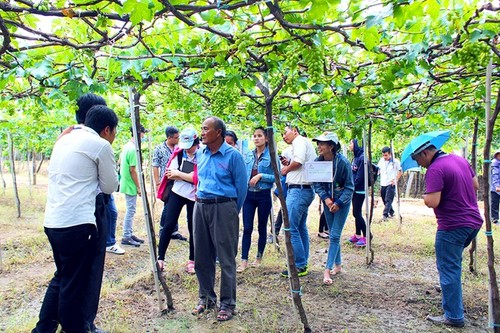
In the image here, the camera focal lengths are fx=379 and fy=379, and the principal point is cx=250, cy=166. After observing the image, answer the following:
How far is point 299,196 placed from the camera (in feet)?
15.2

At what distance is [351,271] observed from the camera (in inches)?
201

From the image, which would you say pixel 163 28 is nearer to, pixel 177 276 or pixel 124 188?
pixel 177 276

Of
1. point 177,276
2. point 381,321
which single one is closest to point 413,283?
point 381,321

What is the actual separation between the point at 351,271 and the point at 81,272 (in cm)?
355

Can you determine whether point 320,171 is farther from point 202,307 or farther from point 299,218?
point 202,307

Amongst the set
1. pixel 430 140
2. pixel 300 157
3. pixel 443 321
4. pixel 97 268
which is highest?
pixel 430 140

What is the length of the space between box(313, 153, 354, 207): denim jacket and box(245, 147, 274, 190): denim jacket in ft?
2.15

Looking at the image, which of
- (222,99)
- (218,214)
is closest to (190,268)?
(218,214)

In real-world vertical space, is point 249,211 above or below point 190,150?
below

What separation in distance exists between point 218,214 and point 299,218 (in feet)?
4.69

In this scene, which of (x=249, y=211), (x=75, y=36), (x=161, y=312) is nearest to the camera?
(x=75, y=36)

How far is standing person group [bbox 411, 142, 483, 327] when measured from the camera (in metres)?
3.29

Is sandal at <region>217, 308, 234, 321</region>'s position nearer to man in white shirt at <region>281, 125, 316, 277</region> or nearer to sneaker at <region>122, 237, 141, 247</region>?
man in white shirt at <region>281, 125, 316, 277</region>

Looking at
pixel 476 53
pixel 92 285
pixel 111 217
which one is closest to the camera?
pixel 476 53
